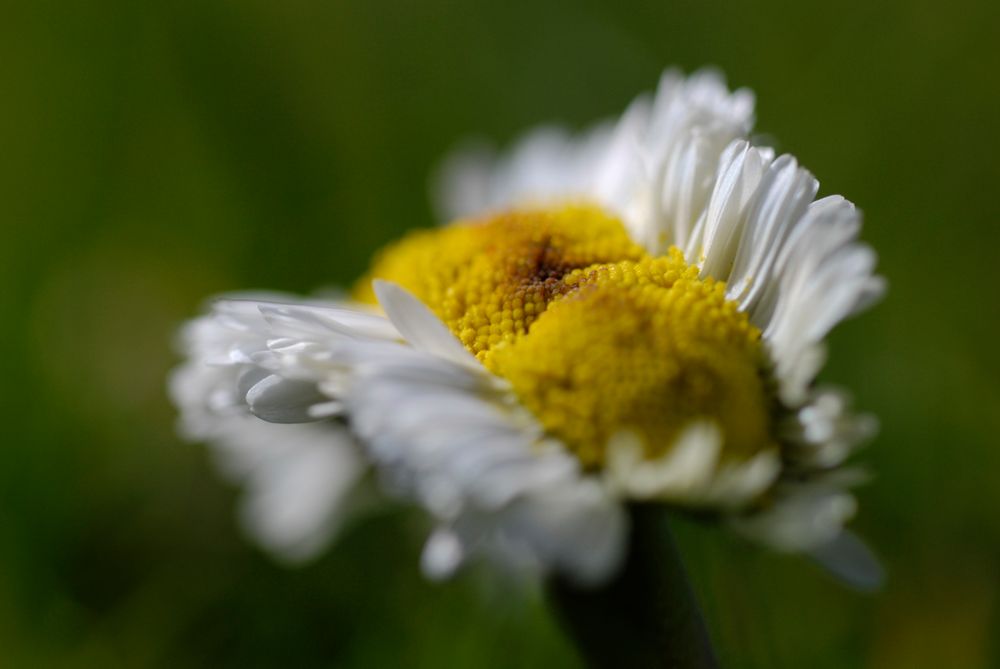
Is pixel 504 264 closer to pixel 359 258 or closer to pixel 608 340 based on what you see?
pixel 608 340

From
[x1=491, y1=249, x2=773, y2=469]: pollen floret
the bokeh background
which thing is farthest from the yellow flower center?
the bokeh background

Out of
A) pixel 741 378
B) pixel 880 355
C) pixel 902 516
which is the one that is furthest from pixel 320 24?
pixel 741 378

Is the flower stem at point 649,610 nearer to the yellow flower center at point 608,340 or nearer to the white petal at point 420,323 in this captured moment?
the yellow flower center at point 608,340

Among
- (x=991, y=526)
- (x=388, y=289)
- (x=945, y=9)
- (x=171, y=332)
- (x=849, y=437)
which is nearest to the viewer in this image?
(x=849, y=437)

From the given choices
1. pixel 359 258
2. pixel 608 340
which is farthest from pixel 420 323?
pixel 359 258

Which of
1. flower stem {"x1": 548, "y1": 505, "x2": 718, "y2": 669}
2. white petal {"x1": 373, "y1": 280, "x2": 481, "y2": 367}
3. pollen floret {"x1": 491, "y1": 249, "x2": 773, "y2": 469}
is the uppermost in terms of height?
white petal {"x1": 373, "y1": 280, "x2": 481, "y2": 367}

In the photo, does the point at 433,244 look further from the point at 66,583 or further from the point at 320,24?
the point at 320,24

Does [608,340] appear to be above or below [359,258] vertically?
below

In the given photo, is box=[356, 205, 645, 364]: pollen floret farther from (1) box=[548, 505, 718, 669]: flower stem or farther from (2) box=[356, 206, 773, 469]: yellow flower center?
(1) box=[548, 505, 718, 669]: flower stem
